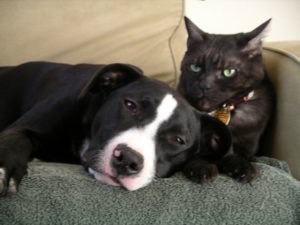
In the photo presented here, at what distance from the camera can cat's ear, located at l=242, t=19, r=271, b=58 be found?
167cm

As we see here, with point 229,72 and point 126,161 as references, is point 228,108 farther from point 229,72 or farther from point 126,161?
point 126,161

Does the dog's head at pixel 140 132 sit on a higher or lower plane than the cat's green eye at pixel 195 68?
higher

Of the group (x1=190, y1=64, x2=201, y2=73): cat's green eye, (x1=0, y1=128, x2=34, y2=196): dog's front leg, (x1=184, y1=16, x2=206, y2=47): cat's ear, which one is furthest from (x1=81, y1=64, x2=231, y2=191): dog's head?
(x1=184, y1=16, x2=206, y2=47): cat's ear

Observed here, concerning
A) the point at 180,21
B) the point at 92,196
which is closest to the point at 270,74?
the point at 180,21

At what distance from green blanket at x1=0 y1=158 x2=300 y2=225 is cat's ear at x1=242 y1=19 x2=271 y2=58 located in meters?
0.70

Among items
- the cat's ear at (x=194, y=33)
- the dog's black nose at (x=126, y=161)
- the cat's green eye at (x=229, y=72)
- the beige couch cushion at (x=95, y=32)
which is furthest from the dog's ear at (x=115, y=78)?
the beige couch cushion at (x=95, y=32)

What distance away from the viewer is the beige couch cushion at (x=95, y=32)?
1.93 meters

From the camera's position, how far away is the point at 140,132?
1.17 meters

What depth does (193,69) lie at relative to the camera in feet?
5.83

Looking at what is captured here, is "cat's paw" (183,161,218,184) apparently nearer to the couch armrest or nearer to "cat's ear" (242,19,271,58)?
the couch armrest

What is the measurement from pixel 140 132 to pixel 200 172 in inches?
7.9

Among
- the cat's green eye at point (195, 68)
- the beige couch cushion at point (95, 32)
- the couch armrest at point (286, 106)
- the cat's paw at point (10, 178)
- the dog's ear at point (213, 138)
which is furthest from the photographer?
the beige couch cushion at point (95, 32)

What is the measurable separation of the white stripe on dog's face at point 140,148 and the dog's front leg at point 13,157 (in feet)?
0.66

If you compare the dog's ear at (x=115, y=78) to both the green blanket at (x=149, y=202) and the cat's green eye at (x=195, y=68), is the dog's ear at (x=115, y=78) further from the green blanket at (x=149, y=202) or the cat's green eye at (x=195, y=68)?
the cat's green eye at (x=195, y=68)
